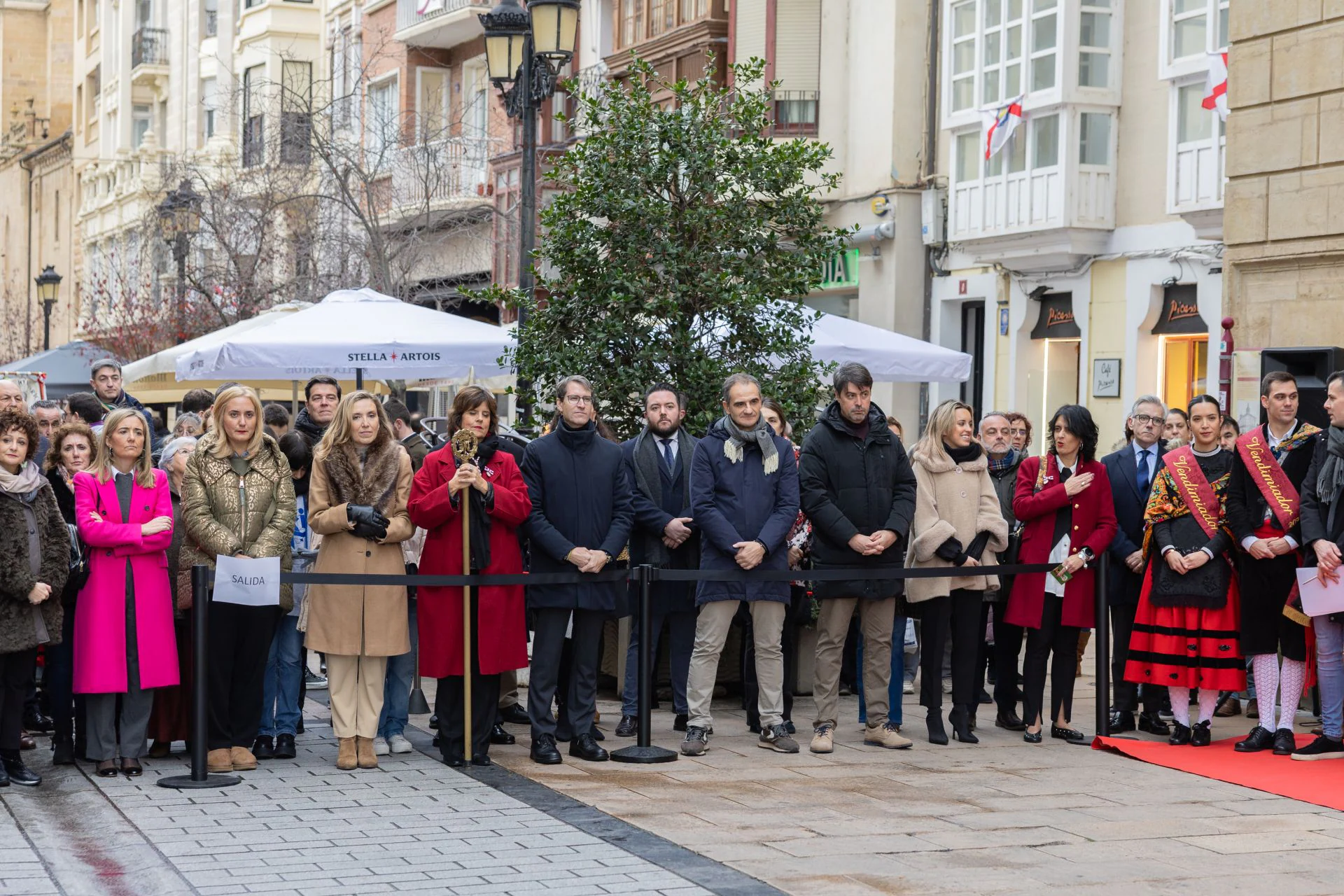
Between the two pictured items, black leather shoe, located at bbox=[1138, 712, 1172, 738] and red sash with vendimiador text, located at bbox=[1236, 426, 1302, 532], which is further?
black leather shoe, located at bbox=[1138, 712, 1172, 738]

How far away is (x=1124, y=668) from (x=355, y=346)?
6.21 meters

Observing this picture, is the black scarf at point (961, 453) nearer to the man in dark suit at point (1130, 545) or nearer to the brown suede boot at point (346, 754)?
the man in dark suit at point (1130, 545)

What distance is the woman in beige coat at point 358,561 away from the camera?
9.35m

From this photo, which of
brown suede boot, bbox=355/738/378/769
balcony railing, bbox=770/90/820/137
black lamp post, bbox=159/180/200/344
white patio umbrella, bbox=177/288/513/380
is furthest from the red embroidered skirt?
balcony railing, bbox=770/90/820/137

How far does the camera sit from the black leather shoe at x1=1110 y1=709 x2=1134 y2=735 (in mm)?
10922

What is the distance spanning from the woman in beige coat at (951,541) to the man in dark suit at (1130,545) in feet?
2.78

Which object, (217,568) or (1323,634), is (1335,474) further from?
(217,568)

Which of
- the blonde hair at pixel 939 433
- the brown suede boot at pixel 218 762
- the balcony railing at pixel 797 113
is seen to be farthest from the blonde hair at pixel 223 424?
the balcony railing at pixel 797 113

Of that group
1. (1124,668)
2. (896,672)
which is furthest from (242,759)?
(1124,668)

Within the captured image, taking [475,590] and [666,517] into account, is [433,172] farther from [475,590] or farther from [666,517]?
[475,590]

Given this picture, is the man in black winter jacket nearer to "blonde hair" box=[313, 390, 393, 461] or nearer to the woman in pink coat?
"blonde hair" box=[313, 390, 393, 461]

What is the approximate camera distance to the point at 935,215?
26.7 metres

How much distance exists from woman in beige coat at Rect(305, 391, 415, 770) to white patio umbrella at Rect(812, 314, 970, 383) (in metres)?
5.28

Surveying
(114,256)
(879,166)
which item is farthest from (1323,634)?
(114,256)
